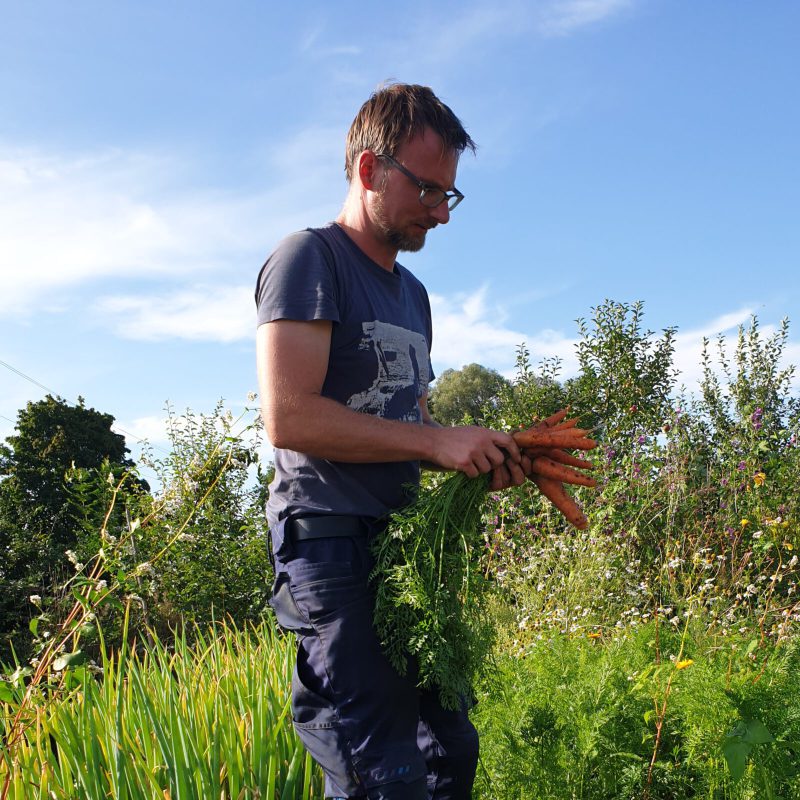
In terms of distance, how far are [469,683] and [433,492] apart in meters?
0.48

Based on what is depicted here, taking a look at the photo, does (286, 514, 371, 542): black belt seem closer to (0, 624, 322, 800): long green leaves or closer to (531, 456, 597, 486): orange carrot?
(531, 456, 597, 486): orange carrot

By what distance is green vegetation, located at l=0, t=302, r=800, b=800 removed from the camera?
2695mm

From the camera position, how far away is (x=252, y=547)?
620 cm

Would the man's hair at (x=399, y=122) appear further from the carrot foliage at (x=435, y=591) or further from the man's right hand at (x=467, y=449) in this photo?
the carrot foliage at (x=435, y=591)

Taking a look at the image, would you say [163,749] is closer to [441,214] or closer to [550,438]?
[550,438]

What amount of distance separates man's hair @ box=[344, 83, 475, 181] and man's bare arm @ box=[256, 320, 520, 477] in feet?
1.93

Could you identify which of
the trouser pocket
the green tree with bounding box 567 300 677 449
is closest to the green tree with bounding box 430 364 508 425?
the green tree with bounding box 567 300 677 449

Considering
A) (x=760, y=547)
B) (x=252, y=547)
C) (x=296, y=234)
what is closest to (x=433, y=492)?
(x=296, y=234)

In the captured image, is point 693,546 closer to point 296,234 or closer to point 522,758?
point 522,758

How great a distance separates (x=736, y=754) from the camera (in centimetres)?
238

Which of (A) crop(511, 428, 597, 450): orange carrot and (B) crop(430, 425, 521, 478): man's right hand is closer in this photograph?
(B) crop(430, 425, 521, 478): man's right hand

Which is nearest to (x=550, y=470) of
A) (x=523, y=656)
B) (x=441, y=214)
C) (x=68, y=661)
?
(x=441, y=214)

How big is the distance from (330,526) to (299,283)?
0.59 m

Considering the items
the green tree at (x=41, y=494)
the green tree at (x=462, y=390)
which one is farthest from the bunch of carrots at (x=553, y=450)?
the green tree at (x=462, y=390)
